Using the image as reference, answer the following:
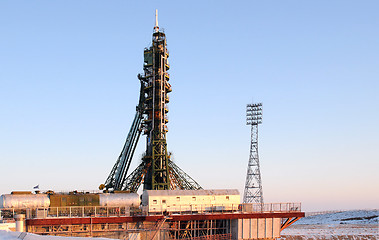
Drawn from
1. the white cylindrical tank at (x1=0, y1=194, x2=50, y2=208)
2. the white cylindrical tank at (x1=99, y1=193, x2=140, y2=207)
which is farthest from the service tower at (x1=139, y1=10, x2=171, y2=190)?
the white cylindrical tank at (x1=0, y1=194, x2=50, y2=208)

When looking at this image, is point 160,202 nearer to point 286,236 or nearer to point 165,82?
point 165,82

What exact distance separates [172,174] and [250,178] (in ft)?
67.4

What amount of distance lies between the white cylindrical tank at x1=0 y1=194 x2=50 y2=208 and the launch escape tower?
967 inches

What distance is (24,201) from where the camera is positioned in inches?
2099

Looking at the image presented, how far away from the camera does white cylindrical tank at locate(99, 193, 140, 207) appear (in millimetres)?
56797

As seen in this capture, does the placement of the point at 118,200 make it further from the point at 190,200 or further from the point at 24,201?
the point at 24,201

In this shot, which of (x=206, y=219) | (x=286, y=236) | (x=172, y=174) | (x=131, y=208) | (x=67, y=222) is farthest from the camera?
(x=286, y=236)

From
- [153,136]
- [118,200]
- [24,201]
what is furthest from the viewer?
[153,136]

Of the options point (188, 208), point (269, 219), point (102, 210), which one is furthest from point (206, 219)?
point (102, 210)

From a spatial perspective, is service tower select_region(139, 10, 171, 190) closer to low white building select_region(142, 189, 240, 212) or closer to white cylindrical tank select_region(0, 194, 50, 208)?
low white building select_region(142, 189, 240, 212)

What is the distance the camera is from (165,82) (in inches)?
3359

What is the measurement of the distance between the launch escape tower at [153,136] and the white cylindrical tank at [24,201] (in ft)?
80.6

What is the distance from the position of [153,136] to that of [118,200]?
26460mm

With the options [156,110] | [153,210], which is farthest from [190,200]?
[156,110]
